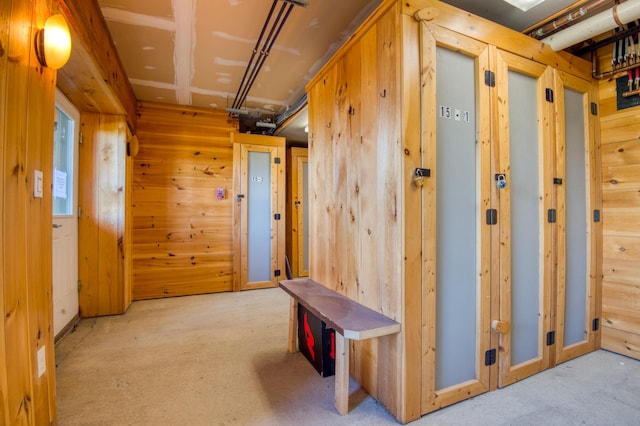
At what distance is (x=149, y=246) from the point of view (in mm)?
4141

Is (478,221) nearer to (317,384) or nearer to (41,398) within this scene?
(317,384)

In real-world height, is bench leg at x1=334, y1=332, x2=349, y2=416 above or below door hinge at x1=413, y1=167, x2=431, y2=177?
below

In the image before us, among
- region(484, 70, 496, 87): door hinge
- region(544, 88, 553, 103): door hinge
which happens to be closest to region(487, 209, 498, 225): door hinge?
region(484, 70, 496, 87): door hinge

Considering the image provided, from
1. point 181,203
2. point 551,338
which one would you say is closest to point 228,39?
point 181,203

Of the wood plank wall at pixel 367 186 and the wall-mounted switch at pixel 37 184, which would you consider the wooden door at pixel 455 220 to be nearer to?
the wood plank wall at pixel 367 186

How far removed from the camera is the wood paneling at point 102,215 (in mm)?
3238

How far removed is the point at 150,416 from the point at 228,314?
179 centimetres

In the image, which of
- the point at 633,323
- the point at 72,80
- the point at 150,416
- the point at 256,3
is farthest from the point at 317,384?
the point at 72,80

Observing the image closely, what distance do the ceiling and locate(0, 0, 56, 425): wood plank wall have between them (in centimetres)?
109

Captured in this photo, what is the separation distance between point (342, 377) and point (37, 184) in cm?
192

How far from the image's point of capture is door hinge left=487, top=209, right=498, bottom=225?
1.92 metres

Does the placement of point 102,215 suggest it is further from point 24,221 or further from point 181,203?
point 24,221

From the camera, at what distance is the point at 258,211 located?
15.5 ft

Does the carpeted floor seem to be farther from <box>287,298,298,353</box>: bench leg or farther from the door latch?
the door latch
